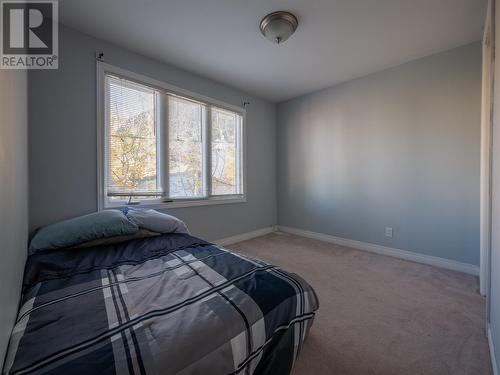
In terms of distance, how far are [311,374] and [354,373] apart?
0.23 meters

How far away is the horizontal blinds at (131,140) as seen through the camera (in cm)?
236

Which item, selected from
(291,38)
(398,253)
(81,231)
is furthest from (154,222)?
(398,253)

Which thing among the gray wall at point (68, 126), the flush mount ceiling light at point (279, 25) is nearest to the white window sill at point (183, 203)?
the gray wall at point (68, 126)

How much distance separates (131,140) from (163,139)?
0.37 meters

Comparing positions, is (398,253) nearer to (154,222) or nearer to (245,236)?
(245,236)

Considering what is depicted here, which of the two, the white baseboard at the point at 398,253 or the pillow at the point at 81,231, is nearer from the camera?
the pillow at the point at 81,231

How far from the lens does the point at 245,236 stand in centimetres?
372

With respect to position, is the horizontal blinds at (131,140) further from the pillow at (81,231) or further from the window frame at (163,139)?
the pillow at (81,231)

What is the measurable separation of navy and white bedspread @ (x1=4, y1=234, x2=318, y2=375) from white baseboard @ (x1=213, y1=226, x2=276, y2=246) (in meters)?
1.91

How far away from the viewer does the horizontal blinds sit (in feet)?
7.75

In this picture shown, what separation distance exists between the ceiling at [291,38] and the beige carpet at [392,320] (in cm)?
250

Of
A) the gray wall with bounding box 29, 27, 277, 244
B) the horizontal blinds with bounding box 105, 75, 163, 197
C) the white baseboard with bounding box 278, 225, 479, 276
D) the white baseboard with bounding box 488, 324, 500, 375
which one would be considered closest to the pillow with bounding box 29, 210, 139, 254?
the gray wall with bounding box 29, 27, 277, 244

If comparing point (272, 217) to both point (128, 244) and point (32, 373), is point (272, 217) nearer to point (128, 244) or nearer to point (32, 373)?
point (128, 244)

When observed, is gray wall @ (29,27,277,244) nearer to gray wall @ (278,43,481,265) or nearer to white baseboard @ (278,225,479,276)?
gray wall @ (278,43,481,265)
